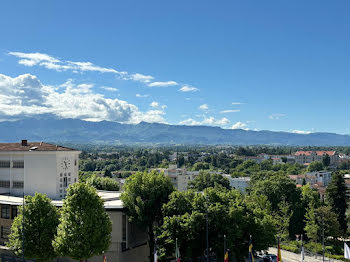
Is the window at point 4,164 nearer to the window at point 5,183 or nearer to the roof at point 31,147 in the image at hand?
the roof at point 31,147

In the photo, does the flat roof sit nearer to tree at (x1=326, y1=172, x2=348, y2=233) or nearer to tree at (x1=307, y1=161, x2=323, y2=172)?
tree at (x1=326, y1=172, x2=348, y2=233)

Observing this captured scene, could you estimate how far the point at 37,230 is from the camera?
119 feet

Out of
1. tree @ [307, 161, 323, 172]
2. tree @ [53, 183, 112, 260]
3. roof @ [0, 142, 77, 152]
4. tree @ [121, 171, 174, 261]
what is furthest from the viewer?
tree @ [307, 161, 323, 172]

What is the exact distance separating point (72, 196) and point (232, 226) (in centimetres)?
1616

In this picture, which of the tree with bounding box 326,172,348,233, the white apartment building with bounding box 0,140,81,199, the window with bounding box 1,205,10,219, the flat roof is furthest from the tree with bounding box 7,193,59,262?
the tree with bounding box 326,172,348,233

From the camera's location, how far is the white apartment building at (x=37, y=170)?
4956cm

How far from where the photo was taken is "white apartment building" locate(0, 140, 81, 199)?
163 feet

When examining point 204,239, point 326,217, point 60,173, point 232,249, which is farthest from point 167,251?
point 326,217

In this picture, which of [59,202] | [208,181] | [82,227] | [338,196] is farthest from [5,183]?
[208,181]

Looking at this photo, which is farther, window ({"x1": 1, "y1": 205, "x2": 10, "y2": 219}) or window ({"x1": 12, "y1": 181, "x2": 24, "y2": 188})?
window ({"x1": 12, "y1": 181, "x2": 24, "y2": 188})

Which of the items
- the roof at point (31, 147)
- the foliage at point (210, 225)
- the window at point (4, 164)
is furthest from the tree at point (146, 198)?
the window at point (4, 164)

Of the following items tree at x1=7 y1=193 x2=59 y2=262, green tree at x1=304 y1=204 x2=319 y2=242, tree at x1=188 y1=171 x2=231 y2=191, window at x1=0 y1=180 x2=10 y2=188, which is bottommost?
green tree at x1=304 y1=204 x2=319 y2=242

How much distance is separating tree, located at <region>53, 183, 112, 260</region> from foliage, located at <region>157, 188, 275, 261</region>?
6802mm

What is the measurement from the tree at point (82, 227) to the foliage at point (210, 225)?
6802mm
